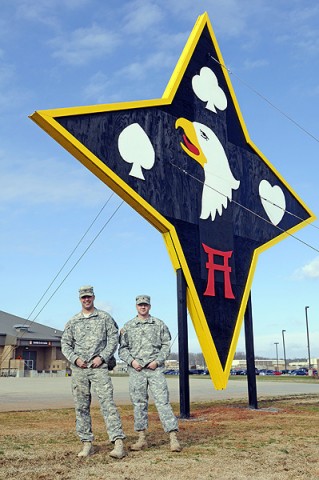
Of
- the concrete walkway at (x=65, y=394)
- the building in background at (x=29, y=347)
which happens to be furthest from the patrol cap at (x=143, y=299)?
the building in background at (x=29, y=347)

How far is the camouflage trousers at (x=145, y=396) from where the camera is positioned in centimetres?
549

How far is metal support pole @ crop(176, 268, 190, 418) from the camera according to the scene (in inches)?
349

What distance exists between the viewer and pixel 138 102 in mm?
9336

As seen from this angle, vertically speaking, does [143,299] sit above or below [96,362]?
above

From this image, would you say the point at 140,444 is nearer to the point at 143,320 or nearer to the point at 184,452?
the point at 184,452

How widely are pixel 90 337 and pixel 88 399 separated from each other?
637 millimetres

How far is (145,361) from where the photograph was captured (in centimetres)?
570

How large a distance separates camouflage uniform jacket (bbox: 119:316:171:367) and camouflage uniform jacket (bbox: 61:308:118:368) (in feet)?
1.40

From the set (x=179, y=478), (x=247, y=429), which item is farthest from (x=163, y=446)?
(x=247, y=429)

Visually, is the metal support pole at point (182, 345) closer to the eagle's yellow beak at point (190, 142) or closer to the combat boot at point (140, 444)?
the eagle's yellow beak at point (190, 142)

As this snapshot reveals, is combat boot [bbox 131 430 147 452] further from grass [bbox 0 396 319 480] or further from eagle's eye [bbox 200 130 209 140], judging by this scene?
eagle's eye [bbox 200 130 209 140]

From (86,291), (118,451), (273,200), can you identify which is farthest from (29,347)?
(118,451)

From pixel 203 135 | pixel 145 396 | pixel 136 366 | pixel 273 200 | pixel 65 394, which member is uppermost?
pixel 203 135

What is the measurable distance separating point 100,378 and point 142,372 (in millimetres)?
642
